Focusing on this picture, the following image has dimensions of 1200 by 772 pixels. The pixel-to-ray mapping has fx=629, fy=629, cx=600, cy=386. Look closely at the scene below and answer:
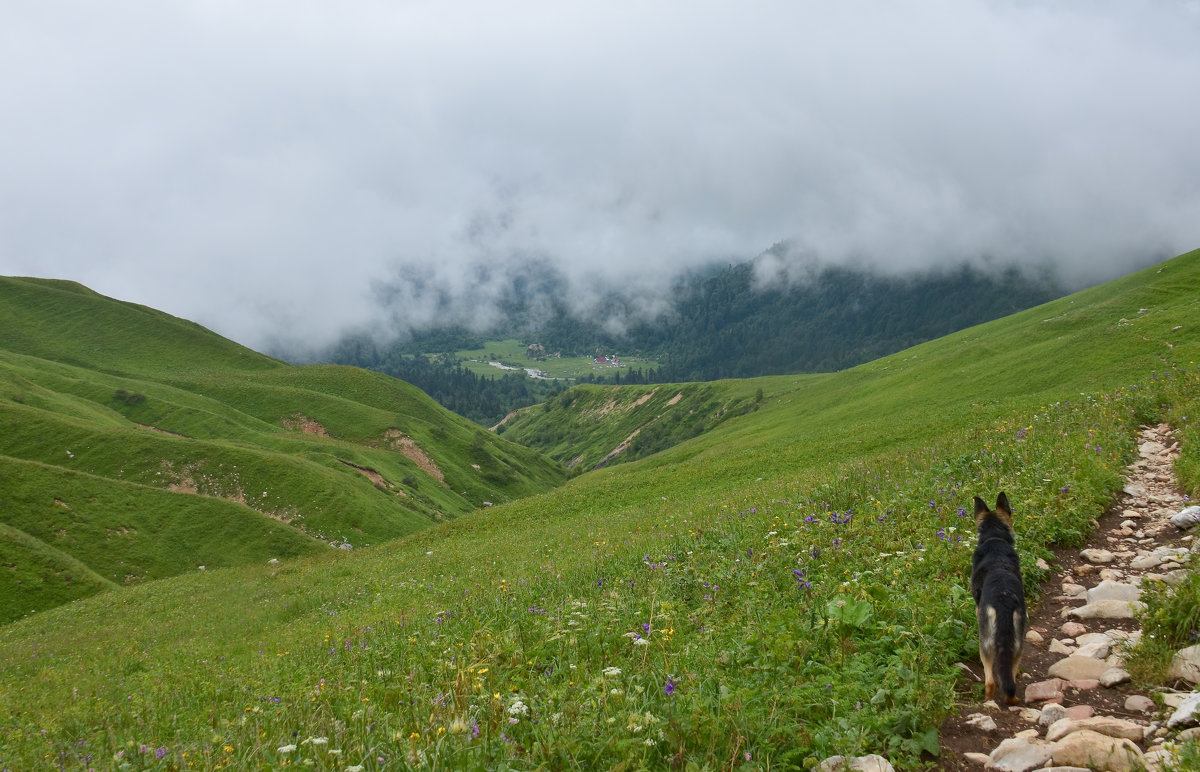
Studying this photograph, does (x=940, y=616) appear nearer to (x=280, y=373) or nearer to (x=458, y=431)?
(x=458, y=431)

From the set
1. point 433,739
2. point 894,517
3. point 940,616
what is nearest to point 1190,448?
point 894,517

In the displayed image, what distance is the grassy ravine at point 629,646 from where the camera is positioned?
212 inches

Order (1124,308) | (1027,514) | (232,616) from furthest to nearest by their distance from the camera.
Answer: (1124,308) < (232,616) < (1027,514)

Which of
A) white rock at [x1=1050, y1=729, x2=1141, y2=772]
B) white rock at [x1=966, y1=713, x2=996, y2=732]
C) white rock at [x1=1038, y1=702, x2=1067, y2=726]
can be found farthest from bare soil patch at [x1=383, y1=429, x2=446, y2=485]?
white rock at [x1=1050, y1=729, x2=1141, y2=772]

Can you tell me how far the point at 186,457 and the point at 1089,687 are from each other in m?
106

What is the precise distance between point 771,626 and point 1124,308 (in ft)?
232

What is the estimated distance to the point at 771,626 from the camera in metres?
7.62

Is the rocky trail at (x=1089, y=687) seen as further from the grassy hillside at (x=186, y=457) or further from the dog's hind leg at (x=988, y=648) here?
the grassy hillside at (x=186, y=457)

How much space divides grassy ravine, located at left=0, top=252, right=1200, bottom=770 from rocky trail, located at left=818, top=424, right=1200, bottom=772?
0.36m

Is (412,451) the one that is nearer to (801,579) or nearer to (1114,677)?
(801,579)

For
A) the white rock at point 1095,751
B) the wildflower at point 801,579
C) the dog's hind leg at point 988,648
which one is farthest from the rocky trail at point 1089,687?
the wildflower at point 801,579

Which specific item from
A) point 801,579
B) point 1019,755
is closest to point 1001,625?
point 1019,755

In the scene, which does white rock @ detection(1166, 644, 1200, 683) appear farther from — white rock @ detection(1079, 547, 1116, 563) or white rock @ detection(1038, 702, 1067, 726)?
A: white rock @ detection(1079, 547, 1116, 563)

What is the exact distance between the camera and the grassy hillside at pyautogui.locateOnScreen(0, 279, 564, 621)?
207 ft
